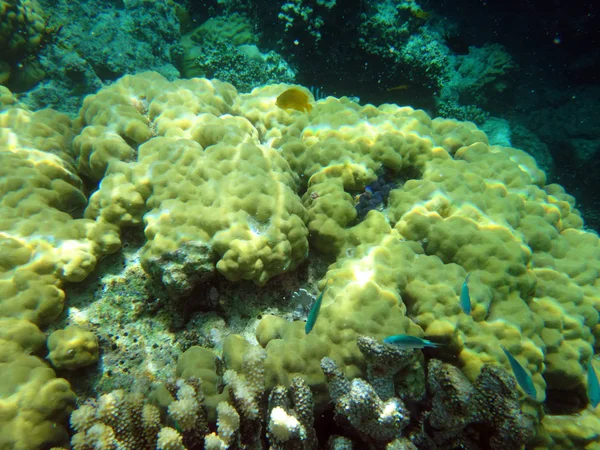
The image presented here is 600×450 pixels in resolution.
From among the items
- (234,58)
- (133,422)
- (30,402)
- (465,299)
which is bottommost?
(30,402)

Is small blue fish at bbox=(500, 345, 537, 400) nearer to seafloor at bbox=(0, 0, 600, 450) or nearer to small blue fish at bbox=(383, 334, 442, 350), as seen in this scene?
seafloor at bbox=(0, 0, 600, 450)

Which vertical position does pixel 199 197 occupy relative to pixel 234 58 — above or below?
below

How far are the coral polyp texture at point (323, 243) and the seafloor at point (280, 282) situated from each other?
2 cm

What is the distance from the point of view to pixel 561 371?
3.09 meters

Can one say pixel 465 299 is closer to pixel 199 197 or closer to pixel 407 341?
pixel 407 341

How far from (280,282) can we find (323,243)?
0.64 meters

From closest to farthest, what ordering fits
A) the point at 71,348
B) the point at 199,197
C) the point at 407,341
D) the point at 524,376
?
1. the point at 407,341
2. the point at 524,376
3. the point at 71,348
4. the point at 199,197

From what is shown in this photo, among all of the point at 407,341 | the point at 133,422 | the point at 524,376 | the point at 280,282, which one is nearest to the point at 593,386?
the point at 524,376

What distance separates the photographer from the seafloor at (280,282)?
2.33 metres

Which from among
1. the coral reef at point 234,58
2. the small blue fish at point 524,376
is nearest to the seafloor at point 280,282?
the small blue fish at point 524,376

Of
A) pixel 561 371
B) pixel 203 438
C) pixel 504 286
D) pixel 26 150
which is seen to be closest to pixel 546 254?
pixel 504 286

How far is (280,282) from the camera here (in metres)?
3.32

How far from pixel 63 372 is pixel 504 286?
4108 millimetres

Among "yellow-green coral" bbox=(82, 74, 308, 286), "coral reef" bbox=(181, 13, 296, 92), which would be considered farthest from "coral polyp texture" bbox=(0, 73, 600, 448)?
"coral reef" bbox=(181, 13, 296, 92)
